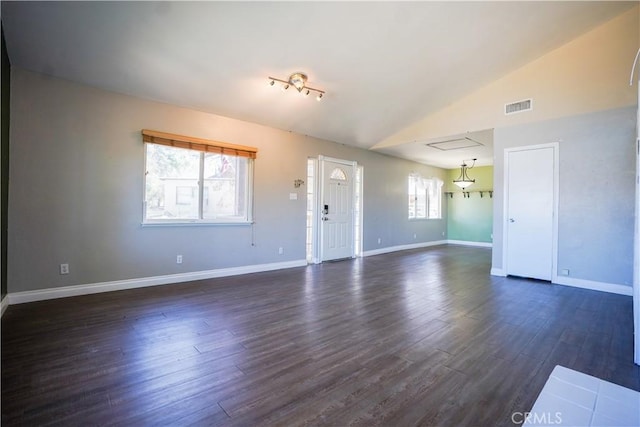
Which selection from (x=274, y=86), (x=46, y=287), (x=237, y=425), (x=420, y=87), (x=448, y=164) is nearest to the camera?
(x=237, y=425)

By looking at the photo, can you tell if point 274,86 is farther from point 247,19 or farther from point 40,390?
point 40,390

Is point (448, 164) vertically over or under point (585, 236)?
over

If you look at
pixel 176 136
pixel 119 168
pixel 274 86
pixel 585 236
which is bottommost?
pixel 585 236

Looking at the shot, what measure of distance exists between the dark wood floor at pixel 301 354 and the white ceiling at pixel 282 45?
2.73m

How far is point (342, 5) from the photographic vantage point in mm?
3002

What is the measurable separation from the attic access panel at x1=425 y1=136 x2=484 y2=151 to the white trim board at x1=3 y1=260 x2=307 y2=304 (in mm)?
4262

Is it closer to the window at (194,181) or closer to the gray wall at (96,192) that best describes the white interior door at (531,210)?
the gray wall at (96,192)

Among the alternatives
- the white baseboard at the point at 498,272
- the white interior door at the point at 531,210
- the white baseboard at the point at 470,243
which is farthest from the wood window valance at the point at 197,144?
the white baseboard at the point at 470,243

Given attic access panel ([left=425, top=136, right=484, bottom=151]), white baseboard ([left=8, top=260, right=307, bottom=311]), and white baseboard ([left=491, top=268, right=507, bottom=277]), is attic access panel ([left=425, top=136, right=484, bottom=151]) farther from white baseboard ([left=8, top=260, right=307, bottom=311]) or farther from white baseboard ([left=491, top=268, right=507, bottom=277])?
white baseboard ([left=8, top=260, right=307, bottom=311])

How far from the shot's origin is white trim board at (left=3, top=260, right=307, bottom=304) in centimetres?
334

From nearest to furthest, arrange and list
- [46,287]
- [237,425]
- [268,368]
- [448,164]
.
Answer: [237,425]
[268,368]
[46,287]
[448,164]

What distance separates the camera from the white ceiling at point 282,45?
287 centimetres

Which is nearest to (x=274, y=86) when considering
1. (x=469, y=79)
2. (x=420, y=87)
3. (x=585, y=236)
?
(x=420, y=87)

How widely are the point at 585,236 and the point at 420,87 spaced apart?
3.29 m
